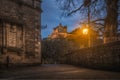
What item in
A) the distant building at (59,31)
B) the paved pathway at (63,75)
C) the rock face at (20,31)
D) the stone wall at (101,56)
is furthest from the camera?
the distant building at (59,31)

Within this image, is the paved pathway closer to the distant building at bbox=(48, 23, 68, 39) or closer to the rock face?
the rock face

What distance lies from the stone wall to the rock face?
5006 millimetres

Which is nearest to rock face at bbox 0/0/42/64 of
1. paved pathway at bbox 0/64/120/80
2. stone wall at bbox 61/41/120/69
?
stone wall at bbox 61/41/120/69

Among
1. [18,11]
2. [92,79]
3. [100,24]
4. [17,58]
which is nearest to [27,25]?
[18,11]

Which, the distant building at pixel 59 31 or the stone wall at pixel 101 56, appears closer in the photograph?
the stone wall at pixel 101 56

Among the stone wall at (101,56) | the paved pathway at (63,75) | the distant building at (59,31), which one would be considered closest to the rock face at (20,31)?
the stone wall at (101,56)

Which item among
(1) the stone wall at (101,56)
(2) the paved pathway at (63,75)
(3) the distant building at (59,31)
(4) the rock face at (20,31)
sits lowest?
(2) the paved pathway at (63,75)

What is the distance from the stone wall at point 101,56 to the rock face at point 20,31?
501 cm

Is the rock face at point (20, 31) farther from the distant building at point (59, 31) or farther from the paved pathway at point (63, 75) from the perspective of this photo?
the distant building at point (59, 31)

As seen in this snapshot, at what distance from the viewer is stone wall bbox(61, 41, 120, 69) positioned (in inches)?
714

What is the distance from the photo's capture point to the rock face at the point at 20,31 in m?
24.8

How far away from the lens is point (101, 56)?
20.4 meters

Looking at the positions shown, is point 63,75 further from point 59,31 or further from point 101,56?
point 59,31

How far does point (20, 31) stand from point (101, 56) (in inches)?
383
